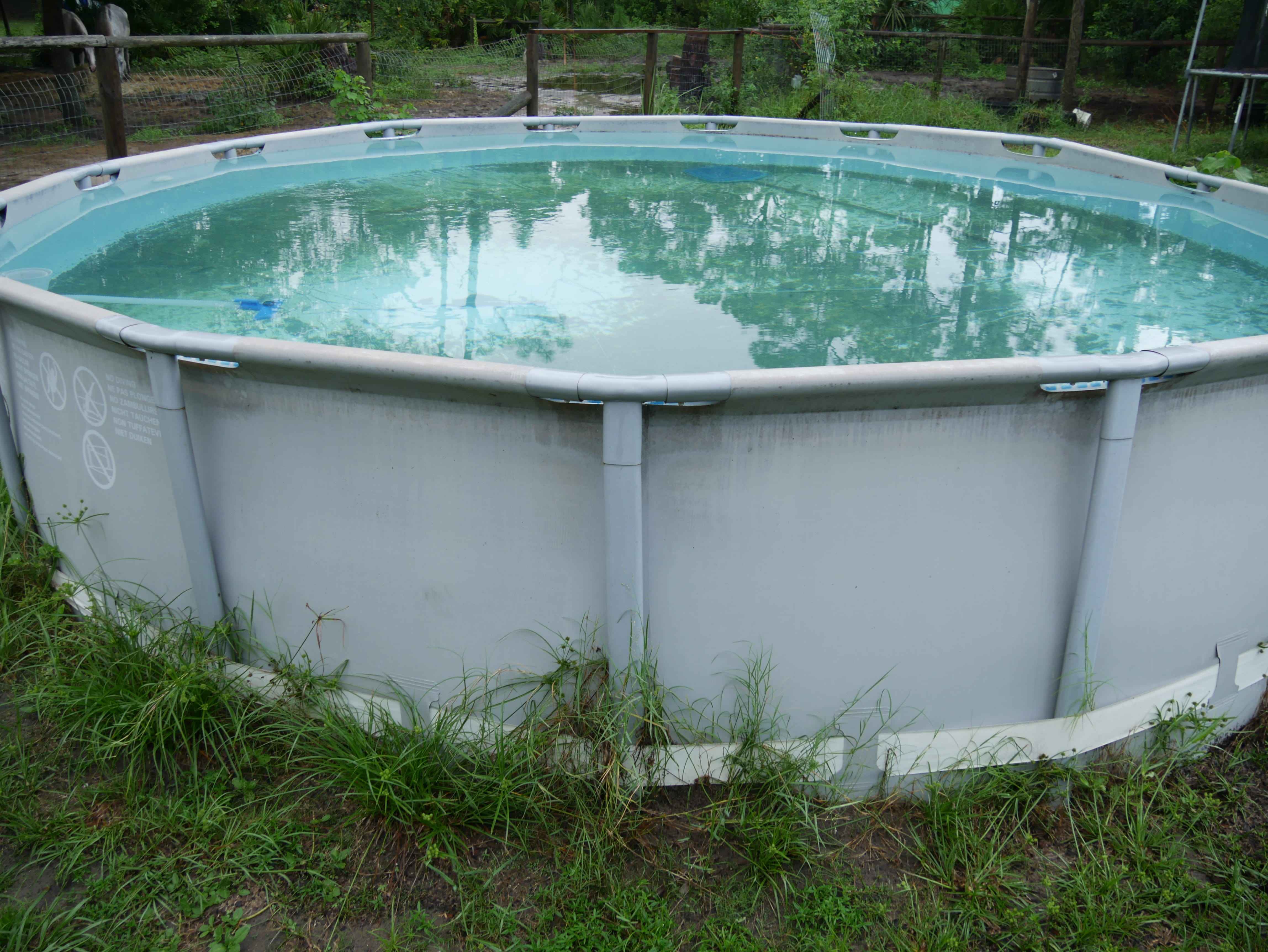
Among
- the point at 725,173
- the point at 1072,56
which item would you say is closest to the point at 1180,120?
the point at 1072,56

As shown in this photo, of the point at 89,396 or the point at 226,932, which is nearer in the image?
the point at 226,932

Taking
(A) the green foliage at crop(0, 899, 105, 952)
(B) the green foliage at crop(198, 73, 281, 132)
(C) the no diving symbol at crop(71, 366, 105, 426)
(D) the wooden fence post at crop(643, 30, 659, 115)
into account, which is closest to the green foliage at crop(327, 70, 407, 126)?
(B) the green foliage at crop(198, 73, 281, 132)

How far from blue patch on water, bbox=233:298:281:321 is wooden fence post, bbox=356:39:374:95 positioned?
6.09 m

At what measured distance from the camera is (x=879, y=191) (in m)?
5.48

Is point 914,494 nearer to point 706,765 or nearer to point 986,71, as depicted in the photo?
point 706,765

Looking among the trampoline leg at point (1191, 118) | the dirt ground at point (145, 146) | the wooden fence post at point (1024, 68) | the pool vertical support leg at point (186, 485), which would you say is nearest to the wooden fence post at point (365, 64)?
the dirt ground at point (145, 146)

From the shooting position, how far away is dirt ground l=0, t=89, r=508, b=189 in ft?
29.1

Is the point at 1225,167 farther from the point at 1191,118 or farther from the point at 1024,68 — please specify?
the point at 1024,68

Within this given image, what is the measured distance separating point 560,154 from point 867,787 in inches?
205

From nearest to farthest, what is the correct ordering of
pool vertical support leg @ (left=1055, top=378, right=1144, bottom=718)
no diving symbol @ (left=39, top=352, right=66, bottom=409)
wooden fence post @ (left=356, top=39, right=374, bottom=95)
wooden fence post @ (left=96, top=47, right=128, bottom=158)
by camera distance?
pool vertical support leg @ (left=1055, top=378, right=1144, bottom=718) → no diving symbol @ (left=39, top=352, right=66, bottom=409) → wooden fence post @ (left=96, top=47, right=128, bottom=158) → wooden fence post @ (left=356, top=39, right=374, bottom=95)

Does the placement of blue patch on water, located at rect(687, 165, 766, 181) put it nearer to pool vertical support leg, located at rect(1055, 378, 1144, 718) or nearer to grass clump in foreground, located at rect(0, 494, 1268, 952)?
pool vertical support leg, located at rect(1055, 378, 1144, 718)

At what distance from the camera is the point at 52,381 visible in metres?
2.47

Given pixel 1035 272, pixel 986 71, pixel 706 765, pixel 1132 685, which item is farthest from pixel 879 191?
pixel 986 71

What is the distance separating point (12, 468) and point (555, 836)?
2.00 m
